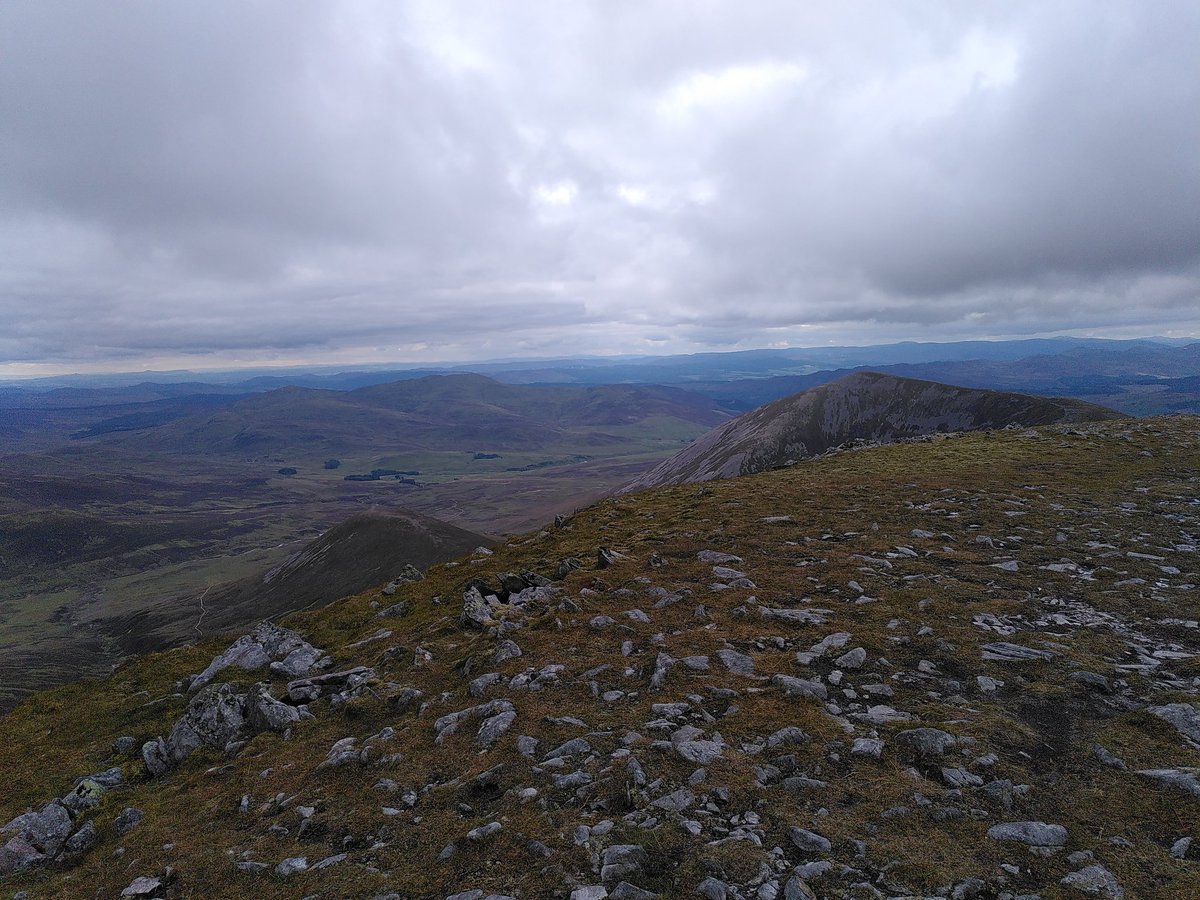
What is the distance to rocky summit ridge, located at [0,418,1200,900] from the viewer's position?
8.87 m

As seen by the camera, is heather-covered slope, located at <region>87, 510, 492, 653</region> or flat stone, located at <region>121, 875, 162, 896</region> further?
heather-covered slope, located at <region>87, 510, 492, 653</region>

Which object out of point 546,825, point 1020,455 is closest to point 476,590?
point 546,825

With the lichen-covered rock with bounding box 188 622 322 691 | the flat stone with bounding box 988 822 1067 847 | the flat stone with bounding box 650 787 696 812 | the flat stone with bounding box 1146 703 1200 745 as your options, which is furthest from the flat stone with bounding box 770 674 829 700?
the lichen-covered rock with bounding box 188 622 322 691

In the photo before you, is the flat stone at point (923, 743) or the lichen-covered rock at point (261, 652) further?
the lichen-covered rock at point (261, 652)

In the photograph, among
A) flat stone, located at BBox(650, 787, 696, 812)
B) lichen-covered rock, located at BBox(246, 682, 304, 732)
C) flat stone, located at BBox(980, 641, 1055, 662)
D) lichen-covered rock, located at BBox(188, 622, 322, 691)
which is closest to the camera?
flat stone, located at BBox(650, 787, 696, 812)

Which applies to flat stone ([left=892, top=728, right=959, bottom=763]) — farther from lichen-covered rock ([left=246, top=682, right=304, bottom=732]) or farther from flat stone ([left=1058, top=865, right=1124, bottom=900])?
lichen-covered rock ([left=246, top=682, right=304, bottom=732])

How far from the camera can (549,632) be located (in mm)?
18281

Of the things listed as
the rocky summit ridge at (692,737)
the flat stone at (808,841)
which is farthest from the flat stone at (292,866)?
the flat stone at (808,841)

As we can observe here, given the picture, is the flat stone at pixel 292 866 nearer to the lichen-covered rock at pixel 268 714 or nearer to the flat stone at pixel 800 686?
the lichen-covered rock at pixel 268 714

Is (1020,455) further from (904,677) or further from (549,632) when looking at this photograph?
(549,632)

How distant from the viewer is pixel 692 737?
12070 mm

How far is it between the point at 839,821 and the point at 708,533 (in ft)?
60.7

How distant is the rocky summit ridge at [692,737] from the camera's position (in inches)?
349

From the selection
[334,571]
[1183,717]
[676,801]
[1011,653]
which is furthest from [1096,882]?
[334,571]
